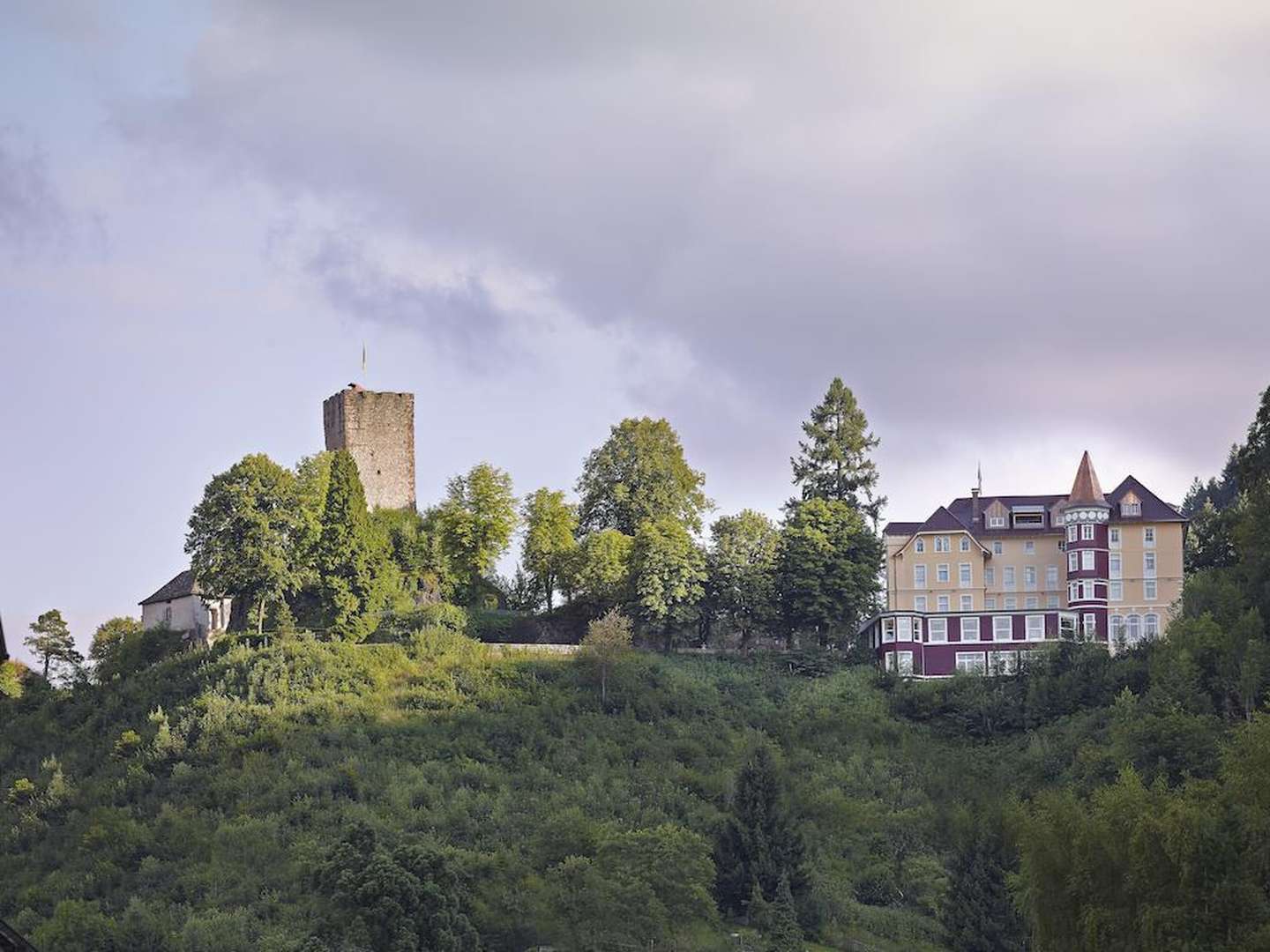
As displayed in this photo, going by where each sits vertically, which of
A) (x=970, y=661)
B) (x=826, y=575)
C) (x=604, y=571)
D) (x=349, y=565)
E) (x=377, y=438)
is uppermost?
(x=377, y=438)

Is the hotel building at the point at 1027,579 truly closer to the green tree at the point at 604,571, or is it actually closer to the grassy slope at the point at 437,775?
the grassy slope at the point at 437,775

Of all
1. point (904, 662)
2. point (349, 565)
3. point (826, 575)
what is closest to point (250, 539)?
point (349, 565)

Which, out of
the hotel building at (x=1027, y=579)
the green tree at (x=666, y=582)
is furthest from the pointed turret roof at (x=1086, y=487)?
the green tree at (x=666, y=582)

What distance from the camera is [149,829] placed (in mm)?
64375

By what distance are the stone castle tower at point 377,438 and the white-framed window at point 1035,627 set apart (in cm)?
2844

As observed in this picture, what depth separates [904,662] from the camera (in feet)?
274

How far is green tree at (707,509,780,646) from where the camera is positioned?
3297 inches

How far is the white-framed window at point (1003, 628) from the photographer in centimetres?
8462

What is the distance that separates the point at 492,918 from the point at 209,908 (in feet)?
26.6

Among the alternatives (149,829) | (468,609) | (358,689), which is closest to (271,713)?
(358,689)

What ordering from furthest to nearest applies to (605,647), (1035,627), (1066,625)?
1. (1035,627)
2. (1066,625)
3. (605,647)

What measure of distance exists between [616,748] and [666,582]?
39.0ft

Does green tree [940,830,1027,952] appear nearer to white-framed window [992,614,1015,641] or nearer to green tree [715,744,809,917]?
green tree [715,744,809,917]

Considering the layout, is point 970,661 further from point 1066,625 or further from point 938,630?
point 1066,625
